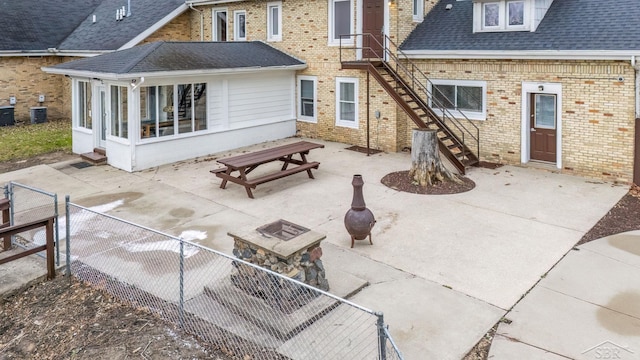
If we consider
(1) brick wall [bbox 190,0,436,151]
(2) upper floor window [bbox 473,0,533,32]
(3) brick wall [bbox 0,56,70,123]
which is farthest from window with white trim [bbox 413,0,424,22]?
(3) brick wall [bbox 0,56,70,123]

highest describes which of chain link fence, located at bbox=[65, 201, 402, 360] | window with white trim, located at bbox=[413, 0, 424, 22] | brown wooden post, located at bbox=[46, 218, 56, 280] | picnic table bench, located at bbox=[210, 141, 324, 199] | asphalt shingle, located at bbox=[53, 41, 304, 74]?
window with white trim, located at bbox=[413, 0, 424, 22]

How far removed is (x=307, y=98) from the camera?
19.0 m

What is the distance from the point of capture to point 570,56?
41.0 feet

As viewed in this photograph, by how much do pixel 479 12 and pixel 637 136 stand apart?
5825mm

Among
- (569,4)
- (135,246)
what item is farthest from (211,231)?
(569,4)

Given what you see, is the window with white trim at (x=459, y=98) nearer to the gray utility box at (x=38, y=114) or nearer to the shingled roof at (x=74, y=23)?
the shingled roof at (x=74, y=23)

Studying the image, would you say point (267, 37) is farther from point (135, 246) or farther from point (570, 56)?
point (135, 246)

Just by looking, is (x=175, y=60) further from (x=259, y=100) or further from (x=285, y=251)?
(x=285, y=251)

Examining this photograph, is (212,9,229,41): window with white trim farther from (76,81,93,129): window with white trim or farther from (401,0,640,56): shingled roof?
(401,0,640,56): shingled roof

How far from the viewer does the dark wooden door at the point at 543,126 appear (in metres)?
13.6

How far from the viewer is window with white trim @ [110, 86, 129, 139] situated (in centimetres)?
1425

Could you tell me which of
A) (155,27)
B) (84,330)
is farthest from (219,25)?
(84,330)

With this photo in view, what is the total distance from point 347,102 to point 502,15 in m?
5.71

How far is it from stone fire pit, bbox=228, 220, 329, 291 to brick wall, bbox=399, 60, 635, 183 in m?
9.42
